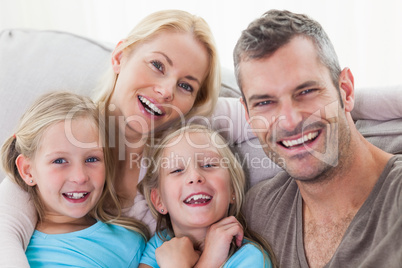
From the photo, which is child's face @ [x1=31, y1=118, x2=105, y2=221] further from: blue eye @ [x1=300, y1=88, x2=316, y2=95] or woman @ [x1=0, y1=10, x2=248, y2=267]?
blue eye @ [x1=300, y1=88, x2=316, y2=95]

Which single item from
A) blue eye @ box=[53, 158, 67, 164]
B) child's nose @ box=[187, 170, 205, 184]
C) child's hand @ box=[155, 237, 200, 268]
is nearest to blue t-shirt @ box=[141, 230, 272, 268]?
child's hand @ box=[155, 237, 200, 268]

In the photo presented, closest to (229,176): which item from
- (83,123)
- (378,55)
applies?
(83,123)

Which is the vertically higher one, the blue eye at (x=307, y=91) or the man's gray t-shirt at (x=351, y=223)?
the blue eye at (x=307, y=91)

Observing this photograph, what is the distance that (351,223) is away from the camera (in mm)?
1271

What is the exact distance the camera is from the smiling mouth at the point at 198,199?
5.12ft

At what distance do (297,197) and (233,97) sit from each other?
25.9 inches

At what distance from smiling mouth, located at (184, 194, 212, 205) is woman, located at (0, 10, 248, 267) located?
0.25 m

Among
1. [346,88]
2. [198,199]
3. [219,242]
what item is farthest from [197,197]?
[346,88]

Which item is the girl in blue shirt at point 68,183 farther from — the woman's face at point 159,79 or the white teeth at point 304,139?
the white teeth at point 304,139

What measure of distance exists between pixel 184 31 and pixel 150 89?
260 mm

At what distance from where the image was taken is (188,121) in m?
1.82

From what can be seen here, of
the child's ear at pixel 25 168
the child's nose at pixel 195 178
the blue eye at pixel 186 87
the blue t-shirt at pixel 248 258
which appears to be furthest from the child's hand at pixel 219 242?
the child's ear at pixel 25 168

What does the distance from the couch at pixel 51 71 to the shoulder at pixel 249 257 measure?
331mm

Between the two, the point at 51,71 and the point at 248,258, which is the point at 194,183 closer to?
the point at 248,258
